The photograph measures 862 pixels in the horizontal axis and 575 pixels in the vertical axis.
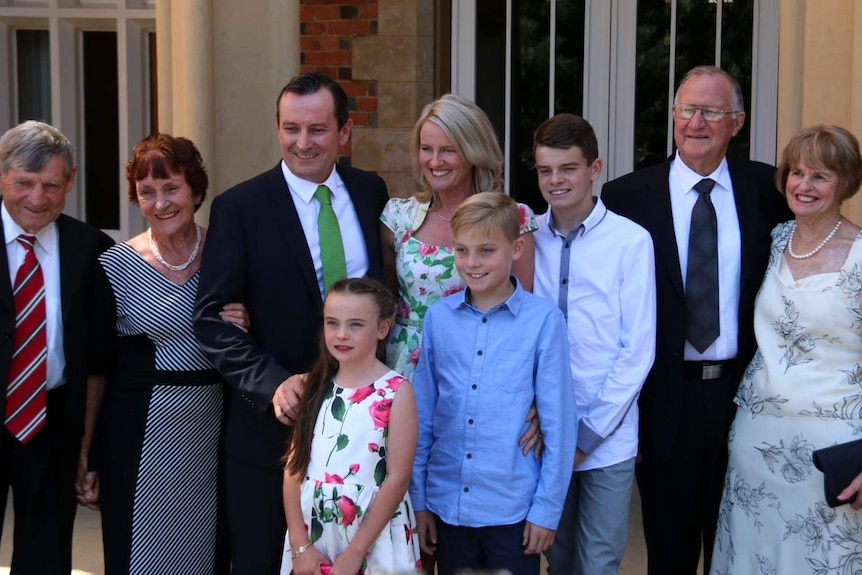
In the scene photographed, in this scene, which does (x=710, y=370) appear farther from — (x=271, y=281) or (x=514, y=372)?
(x=271, y=281)

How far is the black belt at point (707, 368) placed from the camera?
3752 mm

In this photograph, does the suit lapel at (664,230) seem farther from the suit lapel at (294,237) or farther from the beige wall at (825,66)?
the suit lapel at (294,237)

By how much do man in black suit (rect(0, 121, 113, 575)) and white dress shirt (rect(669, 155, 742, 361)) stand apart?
186 cm

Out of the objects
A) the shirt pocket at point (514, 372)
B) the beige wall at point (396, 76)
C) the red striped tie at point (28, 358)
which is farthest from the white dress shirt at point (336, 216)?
the beige wall at point (396, 76)

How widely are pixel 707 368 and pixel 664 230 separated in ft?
1.52

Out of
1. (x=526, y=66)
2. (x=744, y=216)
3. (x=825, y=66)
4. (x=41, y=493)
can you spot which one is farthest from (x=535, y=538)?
(x=526, y=66)

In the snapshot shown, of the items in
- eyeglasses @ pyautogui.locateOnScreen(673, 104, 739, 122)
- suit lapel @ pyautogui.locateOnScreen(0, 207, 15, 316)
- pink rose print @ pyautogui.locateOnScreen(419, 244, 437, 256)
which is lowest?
suit lapel @ pyautogui.locateOnScreen(0, 207, 15, 316)

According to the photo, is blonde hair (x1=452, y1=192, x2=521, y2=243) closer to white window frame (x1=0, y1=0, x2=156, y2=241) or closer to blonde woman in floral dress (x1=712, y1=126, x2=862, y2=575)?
blonde woman in floral dress (x1=712, y1=126, x2=862, y2=575)

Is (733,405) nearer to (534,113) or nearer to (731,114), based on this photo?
(731,114)

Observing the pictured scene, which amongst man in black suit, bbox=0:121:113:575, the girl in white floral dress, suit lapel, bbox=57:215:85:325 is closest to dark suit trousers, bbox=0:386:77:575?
man in black suit, bbox=0:121:113:575

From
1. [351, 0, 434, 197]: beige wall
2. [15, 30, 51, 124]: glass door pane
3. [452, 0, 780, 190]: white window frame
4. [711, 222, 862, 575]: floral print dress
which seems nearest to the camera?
[711, 222, 862, 575]: floral print dress

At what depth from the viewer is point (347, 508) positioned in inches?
129

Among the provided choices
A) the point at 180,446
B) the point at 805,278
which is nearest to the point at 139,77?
the point at 180,446

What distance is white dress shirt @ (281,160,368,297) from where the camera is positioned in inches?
141
